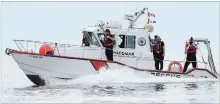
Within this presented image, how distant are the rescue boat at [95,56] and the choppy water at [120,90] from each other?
0.28 m

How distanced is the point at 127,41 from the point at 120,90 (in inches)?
160

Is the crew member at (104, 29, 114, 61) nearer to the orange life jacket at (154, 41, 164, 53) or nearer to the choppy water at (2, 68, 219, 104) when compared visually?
the choppy water at (2, 68, 219, 104)

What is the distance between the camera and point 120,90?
57.5 ft

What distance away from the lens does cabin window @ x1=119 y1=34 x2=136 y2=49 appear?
832 inches

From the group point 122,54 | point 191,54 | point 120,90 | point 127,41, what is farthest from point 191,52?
point 120,90

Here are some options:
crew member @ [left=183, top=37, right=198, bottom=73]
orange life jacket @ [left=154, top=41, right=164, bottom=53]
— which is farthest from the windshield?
crew member @ [left=183, top=37, right=198, bottom=73]

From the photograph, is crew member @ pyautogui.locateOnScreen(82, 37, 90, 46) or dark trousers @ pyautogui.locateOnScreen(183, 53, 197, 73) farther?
dark trousers @ pyautogui.locateOnScreen(183, 53, 197, 73)

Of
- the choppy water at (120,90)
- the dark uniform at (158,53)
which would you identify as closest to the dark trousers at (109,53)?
the choppy water at (120,90)

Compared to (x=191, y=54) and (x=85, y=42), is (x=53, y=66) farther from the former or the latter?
(x=191, y=54)

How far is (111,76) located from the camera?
797 inches

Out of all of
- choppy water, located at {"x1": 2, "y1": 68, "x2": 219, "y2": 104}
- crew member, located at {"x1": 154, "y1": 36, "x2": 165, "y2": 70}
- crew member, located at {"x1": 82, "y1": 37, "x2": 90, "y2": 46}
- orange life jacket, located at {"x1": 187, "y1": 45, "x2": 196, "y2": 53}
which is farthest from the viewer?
orange life jacket, located at {"x1": 187, "y1": 45, "x2": 196, "y2": 53}

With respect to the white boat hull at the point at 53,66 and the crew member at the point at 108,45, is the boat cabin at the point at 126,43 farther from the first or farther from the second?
the white boat hull at the point at 53,66

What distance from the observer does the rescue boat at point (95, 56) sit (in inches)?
773

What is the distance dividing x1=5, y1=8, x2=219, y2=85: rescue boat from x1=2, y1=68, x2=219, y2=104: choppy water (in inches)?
10.9
